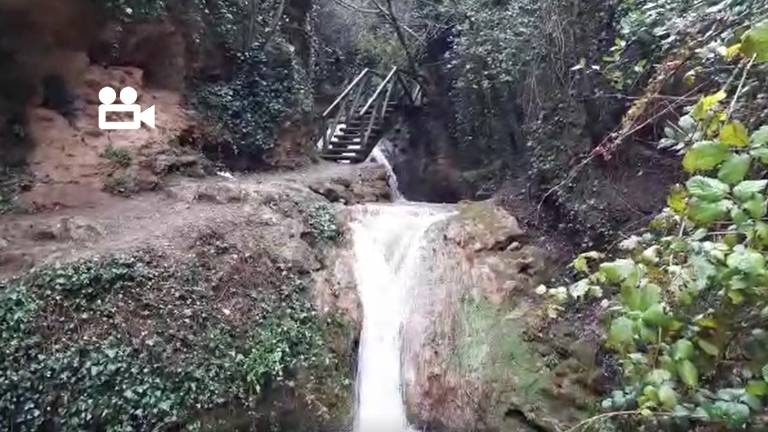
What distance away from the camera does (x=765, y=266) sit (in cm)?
143

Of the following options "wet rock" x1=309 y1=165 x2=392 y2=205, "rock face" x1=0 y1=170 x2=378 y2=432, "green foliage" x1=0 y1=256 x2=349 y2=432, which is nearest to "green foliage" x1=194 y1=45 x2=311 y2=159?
"wet rock" x1=309 y1=165 x2=392 y2=205

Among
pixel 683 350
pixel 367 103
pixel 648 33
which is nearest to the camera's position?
pixel 683 350

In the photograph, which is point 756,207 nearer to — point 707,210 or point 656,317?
point 707,210

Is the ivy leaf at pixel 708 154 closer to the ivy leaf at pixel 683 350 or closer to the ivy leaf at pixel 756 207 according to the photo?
the ivy leaf at pixel 756 207

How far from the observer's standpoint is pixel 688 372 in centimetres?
151

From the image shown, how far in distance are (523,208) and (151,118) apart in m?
4.80

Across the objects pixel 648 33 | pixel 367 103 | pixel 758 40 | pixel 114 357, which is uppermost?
pixel 648 33

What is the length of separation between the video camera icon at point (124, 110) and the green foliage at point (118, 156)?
27 cm

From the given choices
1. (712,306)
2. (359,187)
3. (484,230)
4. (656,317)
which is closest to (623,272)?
(656,317)

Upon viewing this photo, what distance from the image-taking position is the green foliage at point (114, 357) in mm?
4566

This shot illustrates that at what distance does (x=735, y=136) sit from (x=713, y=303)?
0.55 m

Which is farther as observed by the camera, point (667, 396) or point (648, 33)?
point (648, 33)

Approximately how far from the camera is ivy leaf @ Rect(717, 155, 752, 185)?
1.45 meters

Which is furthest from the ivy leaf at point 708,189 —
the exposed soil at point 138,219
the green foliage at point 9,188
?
the green foliage at point 9,188
